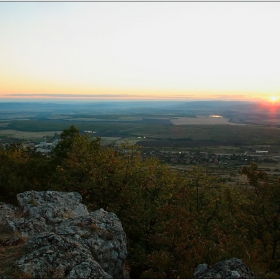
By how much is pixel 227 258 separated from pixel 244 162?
9579 centimetres

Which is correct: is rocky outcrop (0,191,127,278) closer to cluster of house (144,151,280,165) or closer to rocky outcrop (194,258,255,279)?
rocky outcrop (194,258,255,279)

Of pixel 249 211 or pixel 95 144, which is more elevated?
pixel 95 144

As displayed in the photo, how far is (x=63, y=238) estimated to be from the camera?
1272 centimetres

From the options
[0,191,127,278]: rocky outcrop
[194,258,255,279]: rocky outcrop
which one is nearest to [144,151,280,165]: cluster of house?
[0,191,127,278]: rocky outcrop

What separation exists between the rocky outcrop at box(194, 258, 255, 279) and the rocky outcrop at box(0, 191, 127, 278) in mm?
4237

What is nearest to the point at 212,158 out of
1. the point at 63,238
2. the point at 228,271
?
the point at 228,271

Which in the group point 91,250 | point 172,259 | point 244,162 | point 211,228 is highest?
point 91,250

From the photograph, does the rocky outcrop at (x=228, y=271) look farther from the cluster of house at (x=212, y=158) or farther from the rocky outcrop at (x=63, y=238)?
the cluster of house at (x=212, y=158)

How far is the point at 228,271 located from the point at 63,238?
7445 millimetres

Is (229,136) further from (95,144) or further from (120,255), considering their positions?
(120,255)

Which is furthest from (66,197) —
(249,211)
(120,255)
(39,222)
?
(249,211)

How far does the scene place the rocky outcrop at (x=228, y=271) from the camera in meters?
11.4

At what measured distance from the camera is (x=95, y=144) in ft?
126

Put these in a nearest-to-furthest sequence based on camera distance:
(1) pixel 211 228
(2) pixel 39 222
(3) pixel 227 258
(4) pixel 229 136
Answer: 1. (3) pixel 227 258
2. (2) pixel 39 222
3. (1) pixel 211 228
4. (4) pixel 229 136
